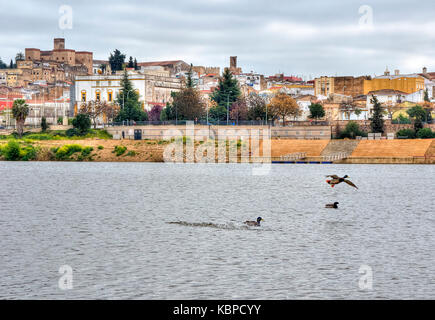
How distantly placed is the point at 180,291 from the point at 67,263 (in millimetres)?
5385

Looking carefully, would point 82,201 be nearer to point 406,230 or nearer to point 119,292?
point 406,230

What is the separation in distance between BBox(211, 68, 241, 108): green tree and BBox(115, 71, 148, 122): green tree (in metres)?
12.6

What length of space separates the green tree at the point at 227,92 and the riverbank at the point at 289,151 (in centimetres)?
2590

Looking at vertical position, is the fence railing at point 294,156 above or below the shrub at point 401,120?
below

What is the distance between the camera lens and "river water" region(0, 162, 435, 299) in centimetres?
2028

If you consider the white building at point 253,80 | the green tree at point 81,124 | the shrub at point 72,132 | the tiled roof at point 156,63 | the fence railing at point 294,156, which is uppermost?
the tiled roof at point 156,63

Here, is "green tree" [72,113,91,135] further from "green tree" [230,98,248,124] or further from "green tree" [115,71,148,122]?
"green tree" [230,98,248,124]

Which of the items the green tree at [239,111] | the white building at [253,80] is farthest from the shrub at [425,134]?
the white building at [253,80]

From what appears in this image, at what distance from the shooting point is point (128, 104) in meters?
116

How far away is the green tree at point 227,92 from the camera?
4813 inches

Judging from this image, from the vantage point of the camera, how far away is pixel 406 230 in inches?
1254

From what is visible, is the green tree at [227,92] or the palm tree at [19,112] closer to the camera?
the palm tree at [19,112]

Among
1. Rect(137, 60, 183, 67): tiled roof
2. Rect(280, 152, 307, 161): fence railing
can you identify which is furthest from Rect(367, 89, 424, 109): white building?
Rect(280, 152, 307, 161): fence railing

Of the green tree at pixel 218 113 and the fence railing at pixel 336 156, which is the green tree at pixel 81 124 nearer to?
the green tree at pixel 218 113
